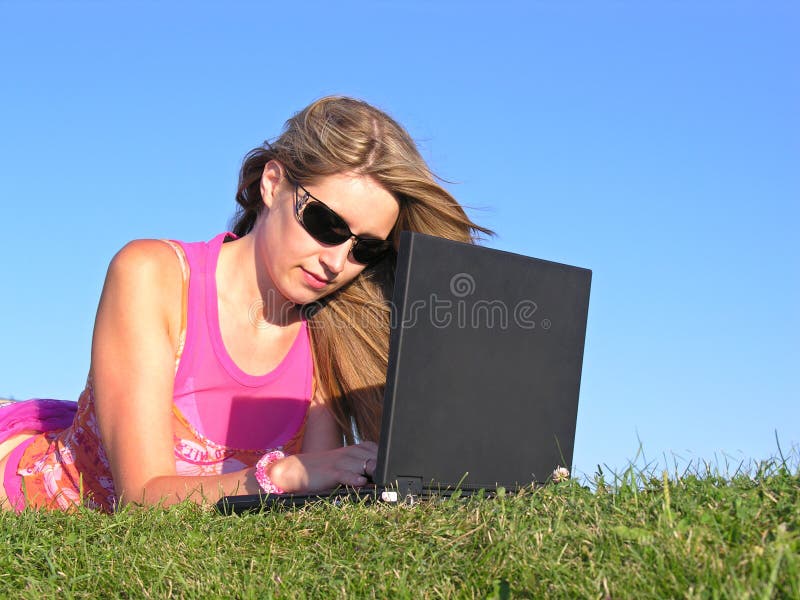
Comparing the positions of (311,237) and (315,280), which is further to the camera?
(315,280)

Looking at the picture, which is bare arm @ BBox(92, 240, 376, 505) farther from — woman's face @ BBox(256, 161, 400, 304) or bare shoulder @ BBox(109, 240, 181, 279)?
woman's face @ BBox(256, 161, 400, 304)

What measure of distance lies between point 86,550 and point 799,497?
2.46 metres

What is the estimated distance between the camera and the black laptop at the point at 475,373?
2842 mm

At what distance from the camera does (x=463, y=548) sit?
2.39m

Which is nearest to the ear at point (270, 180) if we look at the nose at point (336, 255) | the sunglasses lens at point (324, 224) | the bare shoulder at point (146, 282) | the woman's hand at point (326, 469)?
the sunglasses lens at point (324, 224)

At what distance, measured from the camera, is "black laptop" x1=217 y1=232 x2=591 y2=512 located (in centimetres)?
284

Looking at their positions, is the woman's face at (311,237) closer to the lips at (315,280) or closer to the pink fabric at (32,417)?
Answer: the lips at (315,280)

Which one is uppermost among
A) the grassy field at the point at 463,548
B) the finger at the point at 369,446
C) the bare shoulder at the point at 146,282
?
the bare shoulder at the point at 146,282

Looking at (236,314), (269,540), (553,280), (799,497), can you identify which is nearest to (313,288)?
(236,314)

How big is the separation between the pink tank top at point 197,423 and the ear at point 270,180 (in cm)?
44

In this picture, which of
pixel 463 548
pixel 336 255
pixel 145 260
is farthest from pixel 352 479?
pixel 145 260

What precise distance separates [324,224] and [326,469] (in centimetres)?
162

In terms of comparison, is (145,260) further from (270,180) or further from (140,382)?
(270,180)

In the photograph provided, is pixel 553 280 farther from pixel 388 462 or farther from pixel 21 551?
pixel 21 551
